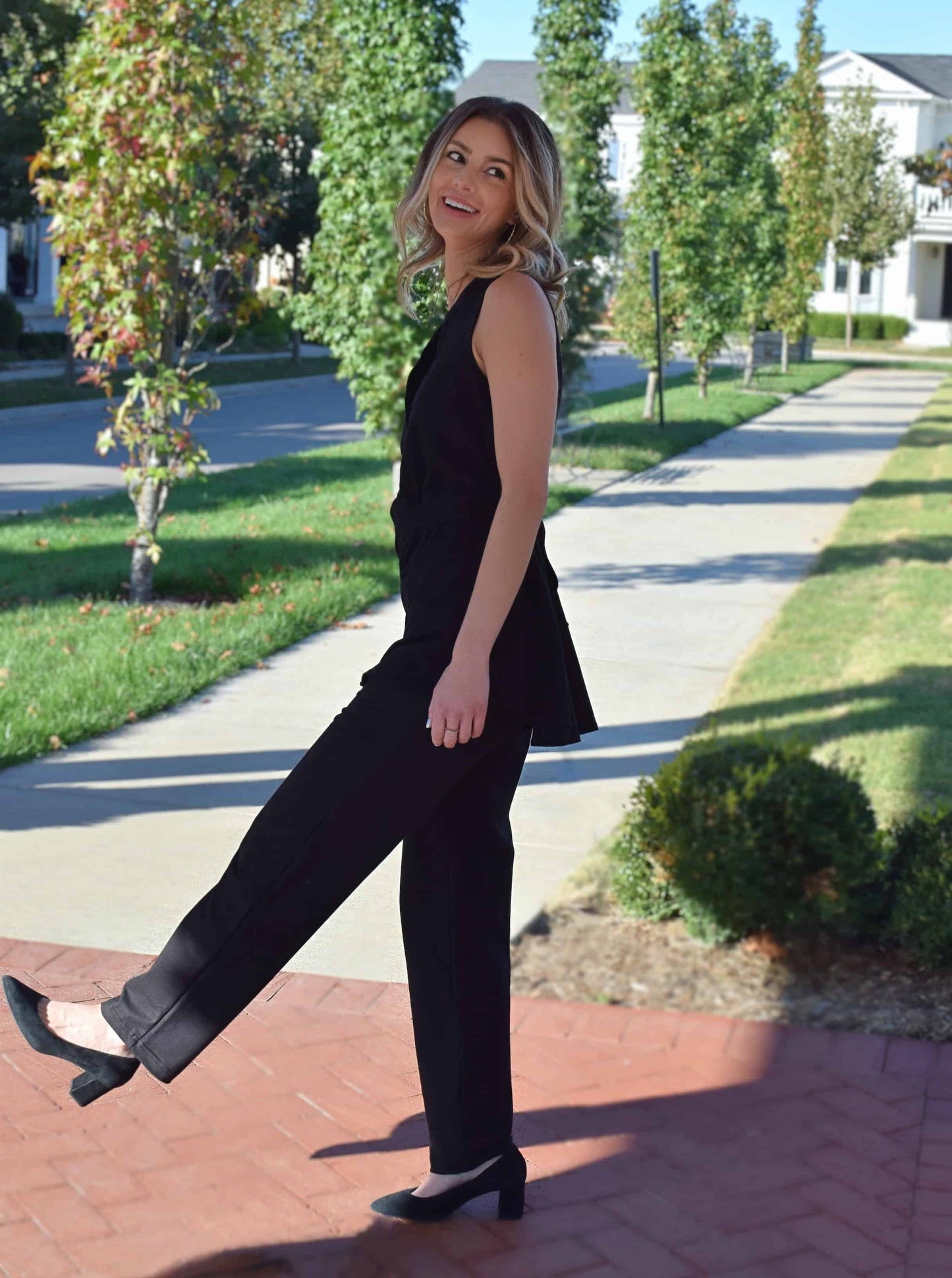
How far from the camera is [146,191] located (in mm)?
8188

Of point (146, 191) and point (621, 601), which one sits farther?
point (621, 601)

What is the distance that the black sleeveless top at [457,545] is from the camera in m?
2.45

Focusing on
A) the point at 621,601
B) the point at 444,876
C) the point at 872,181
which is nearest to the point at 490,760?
the point at 444,876

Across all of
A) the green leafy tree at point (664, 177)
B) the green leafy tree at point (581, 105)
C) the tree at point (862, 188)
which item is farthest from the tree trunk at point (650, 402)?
the tree at point (862, 188)

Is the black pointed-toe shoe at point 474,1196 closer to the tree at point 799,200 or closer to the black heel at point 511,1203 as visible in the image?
the black heel at point 511,1203

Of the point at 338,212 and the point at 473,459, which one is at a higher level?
the point at 338,212

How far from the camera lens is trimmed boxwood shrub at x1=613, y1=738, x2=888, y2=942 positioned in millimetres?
4199

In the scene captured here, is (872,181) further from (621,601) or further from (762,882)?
(762,882)

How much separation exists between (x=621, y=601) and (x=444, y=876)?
711 centimetres

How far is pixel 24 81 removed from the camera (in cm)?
2547

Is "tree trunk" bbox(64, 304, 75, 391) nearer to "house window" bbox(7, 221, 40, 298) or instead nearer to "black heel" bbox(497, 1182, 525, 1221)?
"house window" bbox(7, 221, 40, 298)

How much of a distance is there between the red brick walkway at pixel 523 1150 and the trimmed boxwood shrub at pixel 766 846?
441 millimetres

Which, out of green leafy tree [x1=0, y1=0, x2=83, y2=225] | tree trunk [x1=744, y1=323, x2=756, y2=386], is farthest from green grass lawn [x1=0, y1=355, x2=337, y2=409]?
tree trunk [x1=744, y1=323, x2=756, y2=386]

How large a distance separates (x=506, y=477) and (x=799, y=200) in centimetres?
3358
